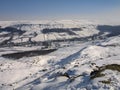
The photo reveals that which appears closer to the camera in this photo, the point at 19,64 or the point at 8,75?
the point at 8,75

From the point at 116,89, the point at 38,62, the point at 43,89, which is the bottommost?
the point at 38,62

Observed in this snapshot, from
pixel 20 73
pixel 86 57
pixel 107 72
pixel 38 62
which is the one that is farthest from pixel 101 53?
pixel 107 72

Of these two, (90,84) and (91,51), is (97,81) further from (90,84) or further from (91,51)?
(91,51)

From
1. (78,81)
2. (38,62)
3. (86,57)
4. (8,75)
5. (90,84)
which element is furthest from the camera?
(38,62)

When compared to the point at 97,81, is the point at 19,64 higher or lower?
lower

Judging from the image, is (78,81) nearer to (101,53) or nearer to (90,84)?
(90,84)

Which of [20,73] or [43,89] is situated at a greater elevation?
[43,89]

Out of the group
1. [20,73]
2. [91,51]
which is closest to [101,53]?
[91,51]

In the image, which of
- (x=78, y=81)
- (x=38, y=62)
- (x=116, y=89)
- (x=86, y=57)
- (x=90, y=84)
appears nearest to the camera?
(x=116, y=89)

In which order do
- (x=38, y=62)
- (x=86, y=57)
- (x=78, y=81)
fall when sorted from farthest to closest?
1. (x=38, y=62)
2. (x=86, y=57)
3. (x=78, y=81)
